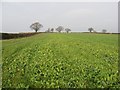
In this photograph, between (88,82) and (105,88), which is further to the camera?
(88,82)

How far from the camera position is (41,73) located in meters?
13.2

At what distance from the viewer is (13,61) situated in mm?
17109

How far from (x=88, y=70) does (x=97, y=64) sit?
6.15 ft

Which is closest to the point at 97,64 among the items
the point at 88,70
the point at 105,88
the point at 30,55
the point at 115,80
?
the point at 88,70

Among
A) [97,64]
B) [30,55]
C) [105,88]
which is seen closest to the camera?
[105,88]

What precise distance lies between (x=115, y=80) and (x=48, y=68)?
15.9ft

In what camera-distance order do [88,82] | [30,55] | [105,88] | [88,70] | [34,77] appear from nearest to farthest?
[105,88], [88,82], [34,77], [88,70], [30,55]

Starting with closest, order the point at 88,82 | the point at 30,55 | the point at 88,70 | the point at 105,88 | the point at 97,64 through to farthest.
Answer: the point at 105,88
the point at 88,82
the point at 88,70
the point at 97,64
the point at 30,55

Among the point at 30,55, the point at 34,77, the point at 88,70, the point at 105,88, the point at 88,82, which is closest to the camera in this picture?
the point at 105,88

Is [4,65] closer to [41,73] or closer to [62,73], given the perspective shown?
[41,73]

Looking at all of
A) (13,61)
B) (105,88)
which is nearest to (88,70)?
(105,88)

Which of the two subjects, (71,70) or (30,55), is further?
(30,55)

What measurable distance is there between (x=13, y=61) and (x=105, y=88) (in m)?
9.12

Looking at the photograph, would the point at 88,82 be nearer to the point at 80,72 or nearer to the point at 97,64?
the point at 80,72
